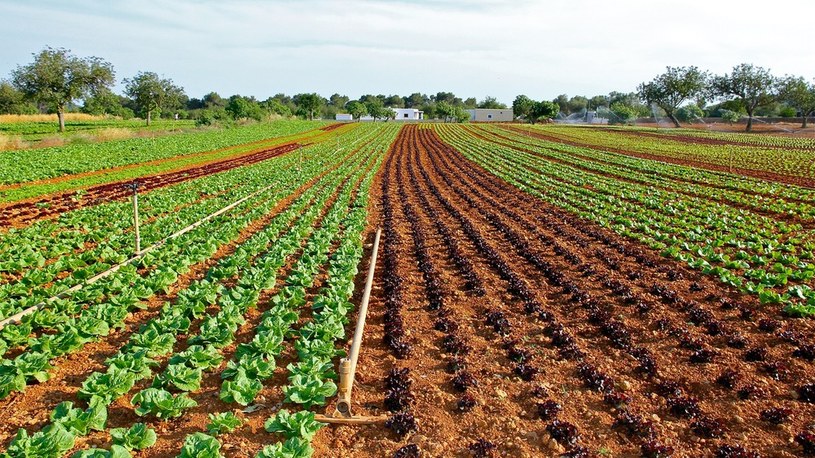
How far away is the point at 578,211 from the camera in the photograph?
17984 mm

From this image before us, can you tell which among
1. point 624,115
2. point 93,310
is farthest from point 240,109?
point 93,310

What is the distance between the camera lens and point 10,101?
275ft

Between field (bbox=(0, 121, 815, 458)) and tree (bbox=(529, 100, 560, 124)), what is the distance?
102 metres

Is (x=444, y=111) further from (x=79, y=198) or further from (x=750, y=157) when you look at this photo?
(x=79, y=198)

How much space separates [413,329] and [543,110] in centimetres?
11532

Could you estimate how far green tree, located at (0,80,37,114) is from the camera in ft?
270

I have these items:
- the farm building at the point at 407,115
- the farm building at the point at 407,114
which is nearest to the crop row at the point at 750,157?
the farm building at the point at 407,115

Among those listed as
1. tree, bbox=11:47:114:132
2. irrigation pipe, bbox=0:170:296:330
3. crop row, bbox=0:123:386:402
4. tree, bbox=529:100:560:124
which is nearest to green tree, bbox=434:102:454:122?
tree, bbox=529:100:560:124

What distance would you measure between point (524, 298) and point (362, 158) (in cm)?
2848

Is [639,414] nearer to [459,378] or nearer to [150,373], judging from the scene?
[459,378]

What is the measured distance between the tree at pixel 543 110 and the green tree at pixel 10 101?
3760 inches

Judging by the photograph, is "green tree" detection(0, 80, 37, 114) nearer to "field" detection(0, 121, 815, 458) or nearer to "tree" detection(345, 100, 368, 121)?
"tree" detection(345, 100, 368, 121)

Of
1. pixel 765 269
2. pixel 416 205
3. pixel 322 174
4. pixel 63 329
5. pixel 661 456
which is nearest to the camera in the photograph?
pixel 661 456

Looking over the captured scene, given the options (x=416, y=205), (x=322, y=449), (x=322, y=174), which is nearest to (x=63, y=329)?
(x=322, y=449)
